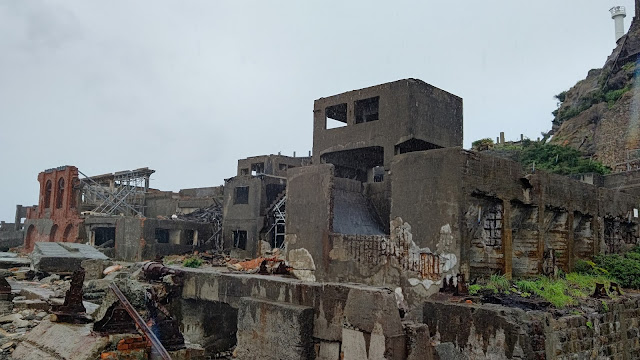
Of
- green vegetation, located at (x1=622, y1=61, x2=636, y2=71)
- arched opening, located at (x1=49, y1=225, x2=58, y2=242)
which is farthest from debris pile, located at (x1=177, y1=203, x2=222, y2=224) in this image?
green vegetation, located at (x1=622, y1=61, x2=636, y2=71)

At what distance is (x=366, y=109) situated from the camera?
1616 cm

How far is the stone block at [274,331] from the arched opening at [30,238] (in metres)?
27.4

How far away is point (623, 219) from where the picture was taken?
13695 millimetres

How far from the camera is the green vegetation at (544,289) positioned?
7.57 meters

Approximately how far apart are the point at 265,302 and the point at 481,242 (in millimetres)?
4967

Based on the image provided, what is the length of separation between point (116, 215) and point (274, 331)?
20.7 metres

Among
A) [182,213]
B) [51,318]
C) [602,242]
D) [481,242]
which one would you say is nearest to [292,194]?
[481,242]

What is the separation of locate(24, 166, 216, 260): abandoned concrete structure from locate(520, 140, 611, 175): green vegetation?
19.4m

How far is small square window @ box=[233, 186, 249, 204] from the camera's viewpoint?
22.5 m

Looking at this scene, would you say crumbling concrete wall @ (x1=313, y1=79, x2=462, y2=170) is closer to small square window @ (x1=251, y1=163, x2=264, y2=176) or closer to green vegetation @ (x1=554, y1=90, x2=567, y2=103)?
small square window @ (x1=251, y1=163, x2=264, y2=176)

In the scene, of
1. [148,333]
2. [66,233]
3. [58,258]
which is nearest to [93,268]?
[58,258]

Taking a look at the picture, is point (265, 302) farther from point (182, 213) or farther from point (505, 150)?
point (505, 150)

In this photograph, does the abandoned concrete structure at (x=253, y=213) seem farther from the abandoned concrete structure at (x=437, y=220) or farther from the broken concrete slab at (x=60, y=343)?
the broken concrete slab at (x=60, y=343)

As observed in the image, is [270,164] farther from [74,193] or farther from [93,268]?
[93,268]
